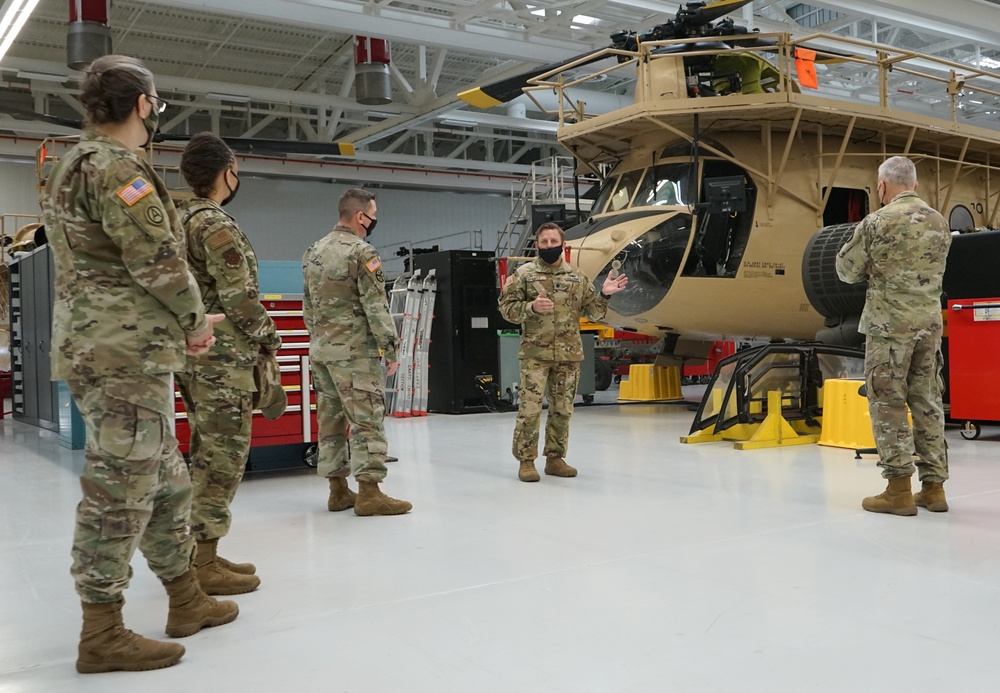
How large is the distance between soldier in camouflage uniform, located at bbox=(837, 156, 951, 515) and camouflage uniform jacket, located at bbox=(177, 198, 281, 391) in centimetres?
309

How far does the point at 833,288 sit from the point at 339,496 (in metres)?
4.60

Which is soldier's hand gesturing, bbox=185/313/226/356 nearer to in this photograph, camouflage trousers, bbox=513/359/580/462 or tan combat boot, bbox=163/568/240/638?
tan combat boot, bbox=163/568/240/638

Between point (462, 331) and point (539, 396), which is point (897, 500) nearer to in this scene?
point (539, 396)

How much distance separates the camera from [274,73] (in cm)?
1658

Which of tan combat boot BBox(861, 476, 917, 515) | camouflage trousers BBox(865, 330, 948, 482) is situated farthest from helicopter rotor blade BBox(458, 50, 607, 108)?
tan combat boot BBox(861, 476, 917, 515)

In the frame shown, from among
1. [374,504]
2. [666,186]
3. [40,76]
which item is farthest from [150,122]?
[40,76]

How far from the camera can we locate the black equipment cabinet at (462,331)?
11016 mm

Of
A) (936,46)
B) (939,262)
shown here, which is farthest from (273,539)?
(936,46)

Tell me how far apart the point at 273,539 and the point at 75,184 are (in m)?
2.30

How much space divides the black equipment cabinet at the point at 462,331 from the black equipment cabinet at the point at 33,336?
449 cm

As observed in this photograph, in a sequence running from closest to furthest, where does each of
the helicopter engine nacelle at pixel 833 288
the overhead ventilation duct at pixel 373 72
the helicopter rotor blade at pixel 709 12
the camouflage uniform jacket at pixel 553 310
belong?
the camouflage uniform jacket at pixel 553 310 → the helicopter engine nacelle at pixel 833 288 → the helicopter rotor blade at pixel 709 12 → the overhead ventilation duct at pixel 373 72

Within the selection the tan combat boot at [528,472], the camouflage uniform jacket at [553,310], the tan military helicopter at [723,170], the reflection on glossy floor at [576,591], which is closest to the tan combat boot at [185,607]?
the reflection on glossy floor at [576,591]

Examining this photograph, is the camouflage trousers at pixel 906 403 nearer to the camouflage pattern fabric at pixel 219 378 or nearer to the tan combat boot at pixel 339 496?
the tan combat boot at pixel 339 496

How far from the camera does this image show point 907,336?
4.36m
